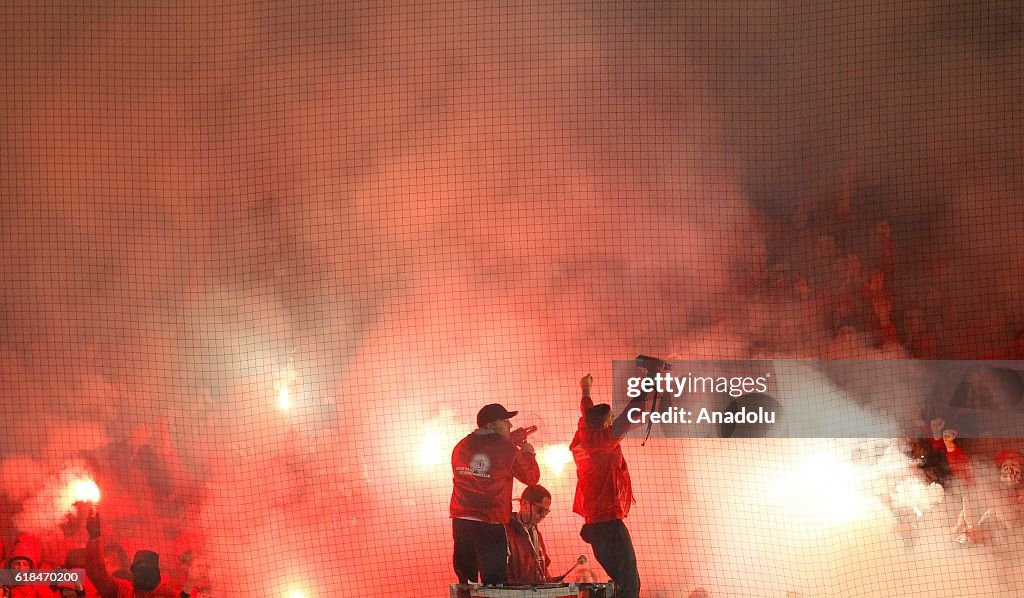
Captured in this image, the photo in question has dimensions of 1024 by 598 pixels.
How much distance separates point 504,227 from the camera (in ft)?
17.7

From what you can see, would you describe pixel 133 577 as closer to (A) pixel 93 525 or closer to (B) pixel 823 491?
(A) pixel 93 525

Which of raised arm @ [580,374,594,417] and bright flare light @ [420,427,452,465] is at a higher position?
raised arm @ [580,374,594,417]

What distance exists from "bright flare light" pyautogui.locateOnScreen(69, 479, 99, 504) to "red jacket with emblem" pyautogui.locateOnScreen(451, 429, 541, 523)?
1797 mm

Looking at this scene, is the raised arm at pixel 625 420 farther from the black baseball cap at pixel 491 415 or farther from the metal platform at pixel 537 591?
the metal platform at pixel 537 591

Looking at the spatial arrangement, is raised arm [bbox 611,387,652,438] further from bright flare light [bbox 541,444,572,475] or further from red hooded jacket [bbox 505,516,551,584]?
red hooded jacket [bbox 505,516,551,584]

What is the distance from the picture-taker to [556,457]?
202 inches

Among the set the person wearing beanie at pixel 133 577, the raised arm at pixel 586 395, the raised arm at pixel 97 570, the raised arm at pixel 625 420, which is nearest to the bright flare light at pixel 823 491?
the raised arm at pixel 625 420

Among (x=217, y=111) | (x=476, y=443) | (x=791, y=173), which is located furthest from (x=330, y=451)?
(x=791, y=173)

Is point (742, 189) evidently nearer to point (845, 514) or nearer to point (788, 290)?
point (788, 290)

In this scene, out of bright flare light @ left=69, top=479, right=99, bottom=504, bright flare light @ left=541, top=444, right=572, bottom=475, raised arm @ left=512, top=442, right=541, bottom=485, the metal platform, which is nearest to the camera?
the metal platform

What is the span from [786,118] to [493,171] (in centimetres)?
149

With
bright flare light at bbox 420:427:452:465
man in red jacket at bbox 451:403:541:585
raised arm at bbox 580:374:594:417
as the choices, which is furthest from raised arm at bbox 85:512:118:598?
raised arm at bbox 580:374:594:417

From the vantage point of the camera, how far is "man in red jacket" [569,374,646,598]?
192 inches

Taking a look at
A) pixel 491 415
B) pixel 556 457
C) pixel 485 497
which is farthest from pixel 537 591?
pixel 491 415
